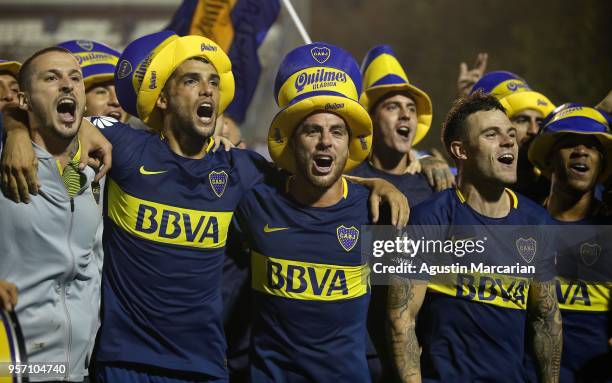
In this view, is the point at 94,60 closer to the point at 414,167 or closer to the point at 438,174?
the point at 414,167

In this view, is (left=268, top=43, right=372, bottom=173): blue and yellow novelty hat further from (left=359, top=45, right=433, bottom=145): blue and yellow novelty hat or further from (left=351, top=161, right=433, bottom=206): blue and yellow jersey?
(left=359, top=45, right=433, bottom=145): blue and yellow novelty hat

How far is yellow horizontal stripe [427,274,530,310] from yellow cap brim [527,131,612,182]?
140 cm

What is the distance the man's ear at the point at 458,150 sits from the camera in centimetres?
541

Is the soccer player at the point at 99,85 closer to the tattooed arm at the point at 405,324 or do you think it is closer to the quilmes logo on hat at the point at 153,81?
the quilmes logo on hat at the point at 153,81

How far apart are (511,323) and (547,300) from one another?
1.05 feet

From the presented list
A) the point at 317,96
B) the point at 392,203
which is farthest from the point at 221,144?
the point at 392,203

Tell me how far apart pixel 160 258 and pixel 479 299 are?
1.87 m

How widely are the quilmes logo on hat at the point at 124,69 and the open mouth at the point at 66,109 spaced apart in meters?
0.57

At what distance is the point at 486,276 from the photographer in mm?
5102

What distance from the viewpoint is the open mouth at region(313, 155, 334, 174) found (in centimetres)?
509

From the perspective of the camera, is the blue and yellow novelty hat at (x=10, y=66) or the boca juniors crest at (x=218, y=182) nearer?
the boca juniors crest at (x=218, y=182)

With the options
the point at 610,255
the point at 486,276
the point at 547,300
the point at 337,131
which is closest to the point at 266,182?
the point at 337,131

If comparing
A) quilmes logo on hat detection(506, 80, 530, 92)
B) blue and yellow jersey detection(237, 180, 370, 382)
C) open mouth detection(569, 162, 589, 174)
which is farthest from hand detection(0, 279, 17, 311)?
quilmes logo on hat detection(506, 80, 530, 92)

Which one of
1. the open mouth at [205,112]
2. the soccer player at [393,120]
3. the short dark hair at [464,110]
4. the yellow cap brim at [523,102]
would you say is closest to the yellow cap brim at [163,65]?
the open mouth at [205,112]
